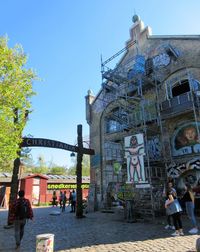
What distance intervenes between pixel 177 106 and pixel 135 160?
15.0 feet

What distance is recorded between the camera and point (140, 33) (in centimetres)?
2080

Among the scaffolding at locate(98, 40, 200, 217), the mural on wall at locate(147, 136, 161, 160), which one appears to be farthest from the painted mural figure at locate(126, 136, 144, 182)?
the mural on wall at locate(147, 136, 161, 160)

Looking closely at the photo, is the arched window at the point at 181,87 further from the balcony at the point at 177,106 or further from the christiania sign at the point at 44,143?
the christiania sign at the point at 44,143

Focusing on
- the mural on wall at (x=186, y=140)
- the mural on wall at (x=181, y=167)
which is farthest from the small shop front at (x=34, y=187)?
the mural on wall at (x=186, y=140)

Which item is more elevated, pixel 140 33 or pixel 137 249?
pixel 140 33

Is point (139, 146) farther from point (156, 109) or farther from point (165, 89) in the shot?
point (165, 89)

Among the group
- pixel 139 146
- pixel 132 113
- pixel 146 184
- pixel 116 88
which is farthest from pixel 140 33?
pixel 146 184

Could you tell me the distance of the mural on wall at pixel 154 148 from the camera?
16812 millimetres

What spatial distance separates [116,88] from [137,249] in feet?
50.7

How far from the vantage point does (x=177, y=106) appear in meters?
15.7

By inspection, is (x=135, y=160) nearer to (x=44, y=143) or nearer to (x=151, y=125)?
(x=151, y=125)

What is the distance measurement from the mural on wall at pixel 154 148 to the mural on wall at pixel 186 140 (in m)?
1.08

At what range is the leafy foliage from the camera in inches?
397

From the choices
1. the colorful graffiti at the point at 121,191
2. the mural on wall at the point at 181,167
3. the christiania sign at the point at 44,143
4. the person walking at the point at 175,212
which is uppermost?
the christiania sign at the point at 44,143
